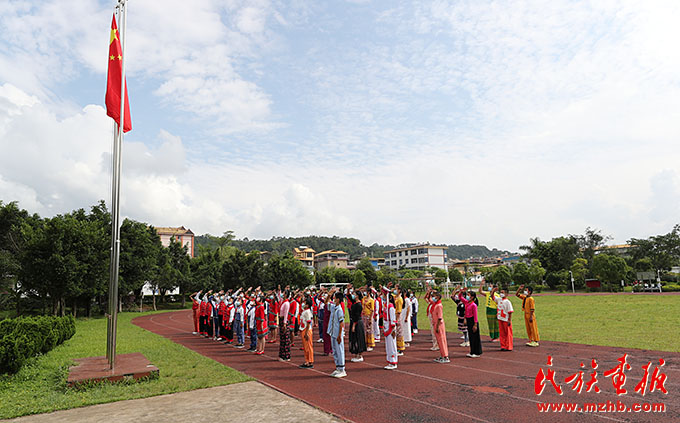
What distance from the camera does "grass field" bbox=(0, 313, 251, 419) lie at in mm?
7097

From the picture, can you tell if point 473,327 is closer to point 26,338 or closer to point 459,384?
point 459,384

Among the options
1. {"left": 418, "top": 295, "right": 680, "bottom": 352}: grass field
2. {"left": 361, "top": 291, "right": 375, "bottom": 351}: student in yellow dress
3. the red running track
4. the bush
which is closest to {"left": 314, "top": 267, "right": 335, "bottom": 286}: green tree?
{"left": 418, "top": 295, "right": 680, "bottom": 352}: grass field

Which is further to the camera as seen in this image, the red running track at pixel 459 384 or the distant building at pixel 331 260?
the distant building at pixel 331 260

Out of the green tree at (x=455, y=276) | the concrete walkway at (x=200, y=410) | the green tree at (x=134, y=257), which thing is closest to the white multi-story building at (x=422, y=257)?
the green tree at (x=455, y=276)

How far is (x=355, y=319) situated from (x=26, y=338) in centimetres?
810

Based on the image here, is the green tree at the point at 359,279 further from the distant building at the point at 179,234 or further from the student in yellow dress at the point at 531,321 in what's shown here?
the distant building at the point at 179,234

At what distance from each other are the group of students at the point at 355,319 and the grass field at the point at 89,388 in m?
1.84

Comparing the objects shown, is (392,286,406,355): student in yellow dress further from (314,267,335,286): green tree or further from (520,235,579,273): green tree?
(520,235,579,273): green tree

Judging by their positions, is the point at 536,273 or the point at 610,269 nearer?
the point at 610,269

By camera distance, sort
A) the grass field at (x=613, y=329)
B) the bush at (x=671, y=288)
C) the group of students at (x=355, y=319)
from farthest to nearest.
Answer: the bush at (x=671, y=288), the grass field at (x=613, y=329), the group of students at (x=355, y=319)

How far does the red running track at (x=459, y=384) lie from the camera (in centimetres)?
606

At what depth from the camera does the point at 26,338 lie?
391 inches

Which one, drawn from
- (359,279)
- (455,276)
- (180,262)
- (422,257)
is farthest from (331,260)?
(180,262)

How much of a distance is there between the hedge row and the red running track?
441 cm
